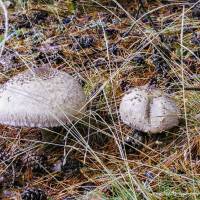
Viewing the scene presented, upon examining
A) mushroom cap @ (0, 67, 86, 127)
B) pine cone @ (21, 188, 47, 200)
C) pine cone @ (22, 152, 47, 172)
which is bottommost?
pine cone @ (22, 152, 47, 172)

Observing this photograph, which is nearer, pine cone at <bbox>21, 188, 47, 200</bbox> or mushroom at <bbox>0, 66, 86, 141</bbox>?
pine cone at <bbox>21, 188, 47, 200</bbox>

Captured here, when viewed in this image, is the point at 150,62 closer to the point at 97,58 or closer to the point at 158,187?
the point at 97,58

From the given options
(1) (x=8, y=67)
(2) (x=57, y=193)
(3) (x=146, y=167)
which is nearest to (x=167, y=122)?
(3) (x=146, y=167)

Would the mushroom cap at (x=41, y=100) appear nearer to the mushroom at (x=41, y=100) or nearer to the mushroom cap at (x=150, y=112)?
the mushroom at (x=41, y=100)

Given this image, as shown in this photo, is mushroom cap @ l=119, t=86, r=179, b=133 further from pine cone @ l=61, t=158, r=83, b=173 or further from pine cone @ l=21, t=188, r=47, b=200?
pine cone @ l=21, t=188, r=47, b=200

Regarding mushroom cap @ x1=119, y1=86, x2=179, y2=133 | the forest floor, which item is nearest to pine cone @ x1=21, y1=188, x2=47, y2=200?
the forest floor

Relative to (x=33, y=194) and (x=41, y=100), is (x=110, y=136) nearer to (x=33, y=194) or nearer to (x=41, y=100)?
(x=41, y=100)

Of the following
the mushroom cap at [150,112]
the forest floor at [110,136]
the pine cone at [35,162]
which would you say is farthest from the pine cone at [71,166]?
the mushroom cap at [150,112]
